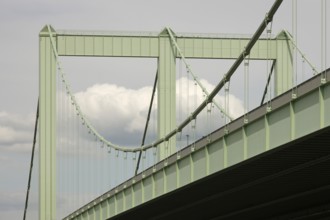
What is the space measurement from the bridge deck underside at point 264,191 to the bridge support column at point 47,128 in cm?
776

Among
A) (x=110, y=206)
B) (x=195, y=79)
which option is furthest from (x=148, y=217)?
(x=195, y=79)

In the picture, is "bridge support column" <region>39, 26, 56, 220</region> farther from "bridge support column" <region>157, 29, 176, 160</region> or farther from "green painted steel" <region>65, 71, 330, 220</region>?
"green painted steel" <region>65, 71, 330, 220</region>

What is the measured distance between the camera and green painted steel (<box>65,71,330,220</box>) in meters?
31.2

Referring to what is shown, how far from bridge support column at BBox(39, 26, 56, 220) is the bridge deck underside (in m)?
7.76

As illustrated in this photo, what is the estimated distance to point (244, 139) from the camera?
3650 cm

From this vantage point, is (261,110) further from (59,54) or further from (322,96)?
(59,54)

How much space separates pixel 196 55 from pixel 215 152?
2799 centimetres

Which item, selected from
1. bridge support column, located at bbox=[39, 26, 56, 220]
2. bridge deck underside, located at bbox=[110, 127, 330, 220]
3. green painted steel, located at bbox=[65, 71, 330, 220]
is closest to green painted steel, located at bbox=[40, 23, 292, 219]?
bridge support column, located at bbox=[39, 26, 56, 220]

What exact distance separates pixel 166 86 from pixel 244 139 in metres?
29.4

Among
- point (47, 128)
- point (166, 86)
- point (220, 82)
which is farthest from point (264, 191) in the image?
point (47, 128)

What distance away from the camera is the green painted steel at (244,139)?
102 feet

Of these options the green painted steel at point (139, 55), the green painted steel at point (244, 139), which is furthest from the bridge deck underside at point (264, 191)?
the green painted steel at point (139, 55)

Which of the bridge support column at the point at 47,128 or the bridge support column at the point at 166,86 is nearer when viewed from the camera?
the bridge support column at the point at 166,86

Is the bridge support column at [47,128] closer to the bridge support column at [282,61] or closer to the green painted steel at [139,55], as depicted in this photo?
the green painted steel at [139,55]
